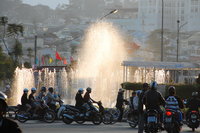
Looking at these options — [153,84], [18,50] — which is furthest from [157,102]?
[18,50]

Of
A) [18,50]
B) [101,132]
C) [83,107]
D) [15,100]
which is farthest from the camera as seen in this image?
[18,50]

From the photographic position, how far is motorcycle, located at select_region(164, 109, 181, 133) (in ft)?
42.0

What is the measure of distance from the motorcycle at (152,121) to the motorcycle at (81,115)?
7228 mm

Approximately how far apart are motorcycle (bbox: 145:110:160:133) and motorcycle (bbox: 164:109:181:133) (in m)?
0.57

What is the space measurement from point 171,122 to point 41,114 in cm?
966

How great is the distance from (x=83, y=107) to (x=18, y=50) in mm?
50684

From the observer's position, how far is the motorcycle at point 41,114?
21.5m

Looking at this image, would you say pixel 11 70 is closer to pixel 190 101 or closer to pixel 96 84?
pixel 96 84

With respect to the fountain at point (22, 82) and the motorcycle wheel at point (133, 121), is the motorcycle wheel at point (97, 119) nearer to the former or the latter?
the motorcycle wheel at point (133, 121)

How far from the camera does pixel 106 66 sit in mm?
56812

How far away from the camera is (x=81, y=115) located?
20859 mm

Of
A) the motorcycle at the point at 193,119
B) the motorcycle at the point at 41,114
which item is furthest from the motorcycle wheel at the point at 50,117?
the motorcycle at the point at 193,119

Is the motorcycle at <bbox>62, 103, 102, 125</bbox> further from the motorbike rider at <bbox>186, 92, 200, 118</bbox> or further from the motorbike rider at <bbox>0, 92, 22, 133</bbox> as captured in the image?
Answer: the motorbike rider at <bbox>0, 92, 22, 133</bbox>

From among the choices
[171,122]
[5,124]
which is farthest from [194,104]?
[5,124]
